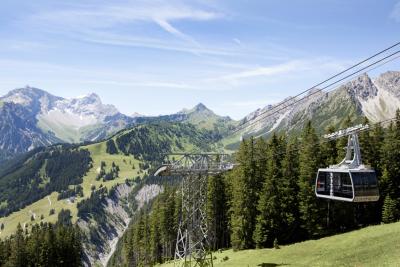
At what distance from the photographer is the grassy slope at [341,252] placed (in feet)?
135

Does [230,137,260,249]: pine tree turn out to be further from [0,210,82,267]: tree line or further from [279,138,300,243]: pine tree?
[0,210,82,267]: tree line

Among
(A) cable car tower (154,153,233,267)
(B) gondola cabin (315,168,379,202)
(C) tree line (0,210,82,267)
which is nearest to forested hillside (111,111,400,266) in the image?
(A) cable car tower (154,153,233,267)

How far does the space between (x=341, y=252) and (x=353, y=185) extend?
15.9 meters

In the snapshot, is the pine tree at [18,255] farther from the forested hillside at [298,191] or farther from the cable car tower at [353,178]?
the cable car tower at [353,178]

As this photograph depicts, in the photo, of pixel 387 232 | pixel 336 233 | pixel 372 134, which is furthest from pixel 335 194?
pixel 372 134

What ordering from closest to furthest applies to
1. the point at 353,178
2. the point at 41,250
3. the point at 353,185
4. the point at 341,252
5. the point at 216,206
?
1. the point at 353,185
2. the point at 353,178
3. the point at 341,252
4. the point at 216,206
5. the point at 41,250

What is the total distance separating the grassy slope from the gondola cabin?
671 centimetres

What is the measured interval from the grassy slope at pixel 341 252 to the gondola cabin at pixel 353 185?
6.71 m

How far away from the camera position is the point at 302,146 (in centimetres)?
6366

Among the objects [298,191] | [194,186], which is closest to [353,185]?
[194,186]

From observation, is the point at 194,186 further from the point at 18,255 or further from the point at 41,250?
the point at 18,255

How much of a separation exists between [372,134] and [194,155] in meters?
30.1

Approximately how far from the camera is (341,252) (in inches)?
1857

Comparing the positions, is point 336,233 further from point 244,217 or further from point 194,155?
point 194,155
